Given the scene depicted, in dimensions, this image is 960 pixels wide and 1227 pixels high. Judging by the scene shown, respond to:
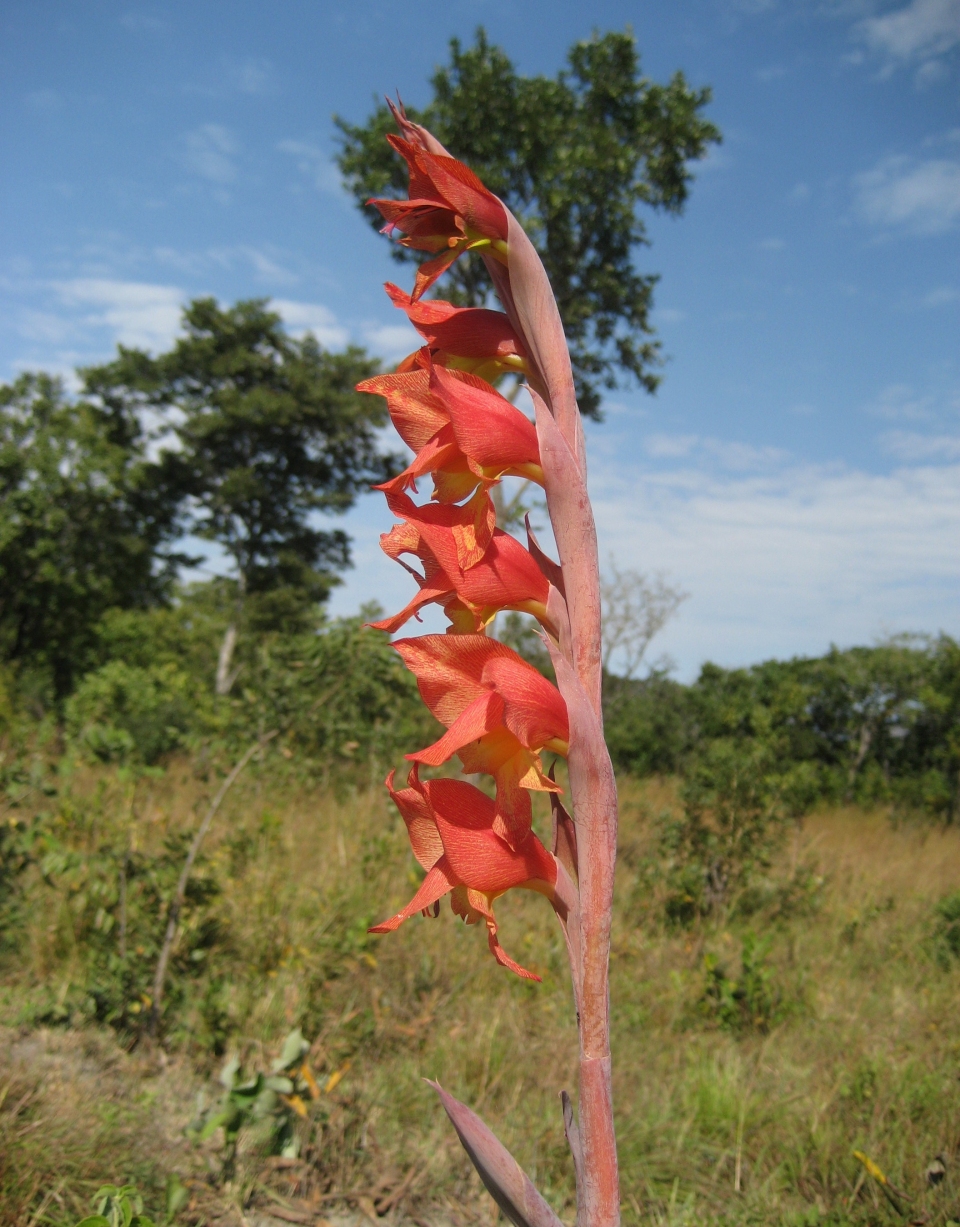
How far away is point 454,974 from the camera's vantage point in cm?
375

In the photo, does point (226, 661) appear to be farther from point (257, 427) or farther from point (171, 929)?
point (171, 929)

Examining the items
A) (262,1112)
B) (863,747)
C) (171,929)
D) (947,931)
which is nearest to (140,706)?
(171,929)

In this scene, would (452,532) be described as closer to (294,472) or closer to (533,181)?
(533,181)

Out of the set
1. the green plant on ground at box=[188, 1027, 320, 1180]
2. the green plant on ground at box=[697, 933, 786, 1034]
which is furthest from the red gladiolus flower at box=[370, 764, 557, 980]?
the green plant on ground at box=[697, 933, 786, 1034]

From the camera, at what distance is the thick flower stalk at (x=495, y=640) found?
81 centimetres

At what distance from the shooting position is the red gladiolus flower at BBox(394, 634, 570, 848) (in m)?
0.80

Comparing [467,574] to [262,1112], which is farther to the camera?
[262,1112]

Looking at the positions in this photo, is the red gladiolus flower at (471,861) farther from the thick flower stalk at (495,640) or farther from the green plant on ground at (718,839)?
the green plant on ground at (718,839)

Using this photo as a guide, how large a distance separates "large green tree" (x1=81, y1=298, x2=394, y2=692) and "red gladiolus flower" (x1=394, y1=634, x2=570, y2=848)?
2024 centimetres

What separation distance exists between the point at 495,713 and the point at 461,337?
17.7 inches

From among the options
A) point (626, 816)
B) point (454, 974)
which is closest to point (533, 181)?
point (626, 816)

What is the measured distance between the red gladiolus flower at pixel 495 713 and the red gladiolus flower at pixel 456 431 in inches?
7.5

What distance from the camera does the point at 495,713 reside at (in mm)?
801

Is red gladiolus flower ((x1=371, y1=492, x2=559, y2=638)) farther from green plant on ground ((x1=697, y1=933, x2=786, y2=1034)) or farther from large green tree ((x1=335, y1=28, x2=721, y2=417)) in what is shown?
large green tree ((x1=335, y1=28, x2=721, y2=417))
